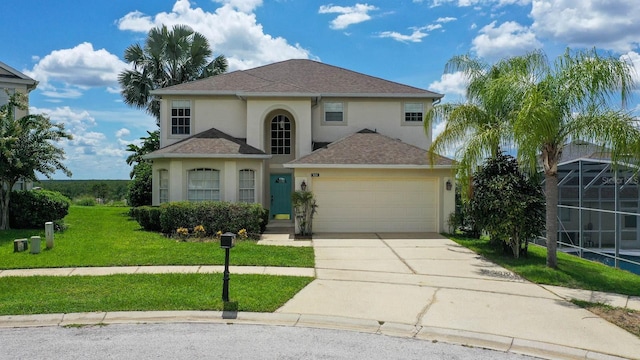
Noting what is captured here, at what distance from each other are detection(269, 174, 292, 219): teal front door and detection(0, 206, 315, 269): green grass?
→ 5.91 metres

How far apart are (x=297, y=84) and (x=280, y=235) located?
26.1 feet

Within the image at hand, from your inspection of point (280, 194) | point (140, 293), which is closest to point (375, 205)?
point (280, 194)

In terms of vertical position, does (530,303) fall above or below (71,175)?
below

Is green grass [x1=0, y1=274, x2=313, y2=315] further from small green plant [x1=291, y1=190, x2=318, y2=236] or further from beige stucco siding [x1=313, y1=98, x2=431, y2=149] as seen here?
beige stucco siding [x1=313, y1=98, x2=431, y2=149]

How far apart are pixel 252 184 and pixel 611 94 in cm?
1239

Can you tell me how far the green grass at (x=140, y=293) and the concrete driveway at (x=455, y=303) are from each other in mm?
586

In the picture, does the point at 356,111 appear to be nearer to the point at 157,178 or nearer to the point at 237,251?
the point at 157,178

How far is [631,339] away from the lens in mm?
6465

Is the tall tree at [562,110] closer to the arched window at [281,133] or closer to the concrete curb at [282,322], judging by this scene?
the concrete curb at [282,322]

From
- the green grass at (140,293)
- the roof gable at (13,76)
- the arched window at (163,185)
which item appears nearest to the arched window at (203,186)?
the arched window at (163,185)

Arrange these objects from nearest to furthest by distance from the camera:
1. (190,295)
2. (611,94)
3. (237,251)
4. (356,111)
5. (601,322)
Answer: (601,322) < (190,295) < (611,94) < (237,251) < (356,111)

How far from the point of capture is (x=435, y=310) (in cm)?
770

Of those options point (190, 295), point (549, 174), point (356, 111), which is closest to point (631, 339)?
point (549, 174)

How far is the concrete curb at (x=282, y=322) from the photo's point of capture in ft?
21.0
